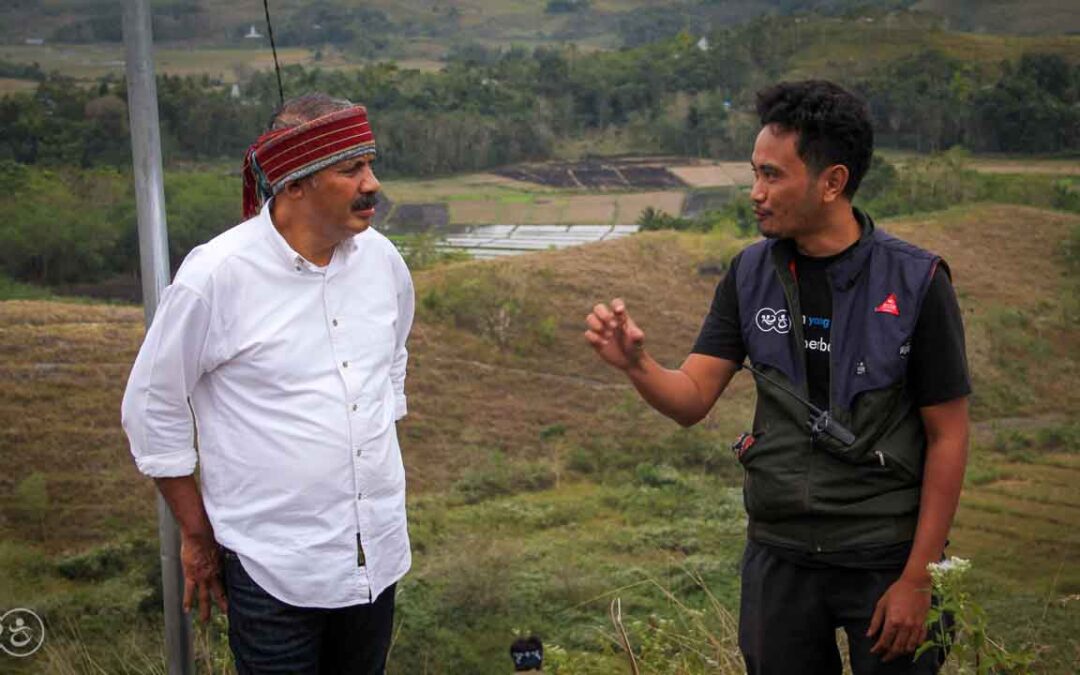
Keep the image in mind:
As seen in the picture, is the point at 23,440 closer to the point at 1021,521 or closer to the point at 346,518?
the point at 346,518

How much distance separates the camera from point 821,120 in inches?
89.7

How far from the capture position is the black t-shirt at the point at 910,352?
86.4 inches

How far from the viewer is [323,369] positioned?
7.57ft

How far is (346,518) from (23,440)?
3.31 metres

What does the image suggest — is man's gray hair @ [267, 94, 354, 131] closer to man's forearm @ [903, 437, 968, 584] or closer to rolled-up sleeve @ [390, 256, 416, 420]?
rolled-up sleeve @ [390, 256, 416, 420]

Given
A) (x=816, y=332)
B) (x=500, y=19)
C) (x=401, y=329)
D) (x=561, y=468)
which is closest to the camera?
(x=816, y=332)

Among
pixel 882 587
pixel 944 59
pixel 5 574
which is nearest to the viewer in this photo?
pixel 882 587

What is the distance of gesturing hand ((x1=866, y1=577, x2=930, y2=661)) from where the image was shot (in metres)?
2.18

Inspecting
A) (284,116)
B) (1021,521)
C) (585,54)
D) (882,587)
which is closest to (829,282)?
(882,587)

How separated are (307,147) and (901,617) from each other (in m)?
1.36

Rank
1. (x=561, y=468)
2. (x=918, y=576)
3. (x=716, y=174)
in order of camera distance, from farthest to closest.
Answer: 1. (x=716, y=174)
2. (x=561, y=468)
3. (x=918, y=576)

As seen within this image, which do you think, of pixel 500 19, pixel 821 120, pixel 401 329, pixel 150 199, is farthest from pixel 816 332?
pixel 500 19

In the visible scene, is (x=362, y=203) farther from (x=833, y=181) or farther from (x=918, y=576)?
(x=918, y=576)

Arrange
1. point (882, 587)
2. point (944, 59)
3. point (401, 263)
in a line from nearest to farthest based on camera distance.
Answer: point (882, 587) → point (401, 263) → point (944, 59)
